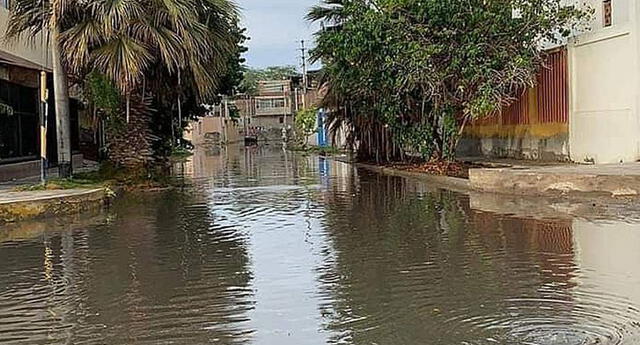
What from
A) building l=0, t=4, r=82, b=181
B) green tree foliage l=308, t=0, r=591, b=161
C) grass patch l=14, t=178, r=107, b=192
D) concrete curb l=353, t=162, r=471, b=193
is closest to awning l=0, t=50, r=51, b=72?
building l=0, t=4, r=82, b=181

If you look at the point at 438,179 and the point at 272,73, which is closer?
the point at 438,179

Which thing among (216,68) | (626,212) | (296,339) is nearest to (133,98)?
(216,68)

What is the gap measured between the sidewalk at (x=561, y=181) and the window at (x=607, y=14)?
6.35m

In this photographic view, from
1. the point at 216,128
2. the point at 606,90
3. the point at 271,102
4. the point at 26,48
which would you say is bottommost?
the point at 606,90

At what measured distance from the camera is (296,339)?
6703 millimetres

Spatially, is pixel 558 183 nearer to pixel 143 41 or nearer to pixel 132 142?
pixel 143 41

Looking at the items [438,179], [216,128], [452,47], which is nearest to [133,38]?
[452,47]

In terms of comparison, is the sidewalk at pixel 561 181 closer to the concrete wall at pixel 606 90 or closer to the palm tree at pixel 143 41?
the concrete wall at pixel 606 90

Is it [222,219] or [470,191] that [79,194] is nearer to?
[222,219]

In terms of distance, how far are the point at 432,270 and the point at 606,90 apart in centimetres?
1691

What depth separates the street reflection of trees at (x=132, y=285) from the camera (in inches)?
283

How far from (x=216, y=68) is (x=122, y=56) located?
3468 millimetres

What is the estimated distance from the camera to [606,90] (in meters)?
24.6

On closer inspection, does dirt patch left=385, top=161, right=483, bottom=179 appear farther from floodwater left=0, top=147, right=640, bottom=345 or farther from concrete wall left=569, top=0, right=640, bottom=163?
floodwater left=0, top=147, right=640, bottom=345
